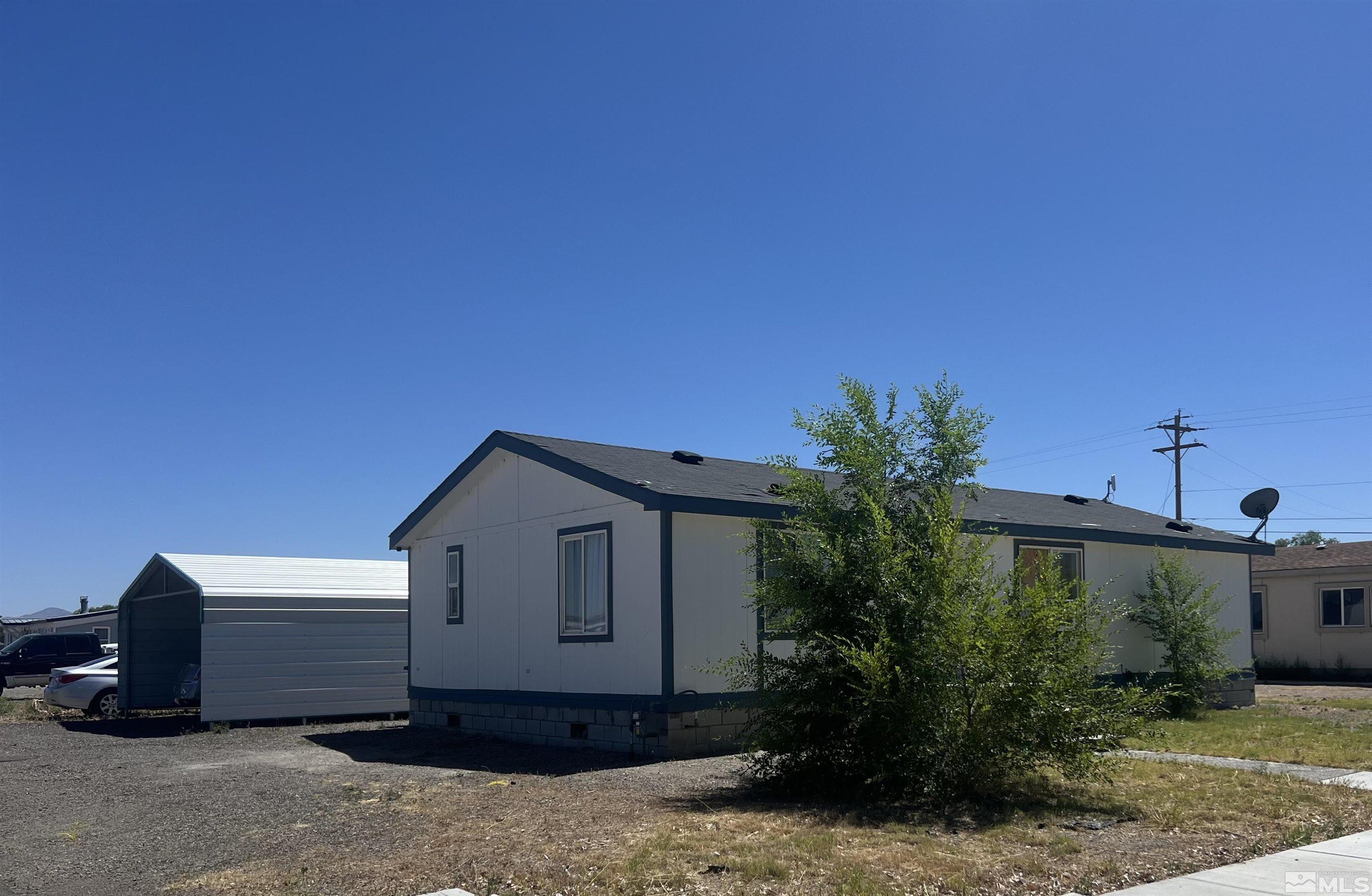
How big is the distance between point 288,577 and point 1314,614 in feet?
80.4

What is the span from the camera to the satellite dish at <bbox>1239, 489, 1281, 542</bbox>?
2467 cm

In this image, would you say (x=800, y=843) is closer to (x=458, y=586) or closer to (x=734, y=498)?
(x=734, y=498)

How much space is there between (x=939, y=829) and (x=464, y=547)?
34.2ft

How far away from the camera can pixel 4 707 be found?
74.1 feet

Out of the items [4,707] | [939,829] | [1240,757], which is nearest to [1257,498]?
[1240,757]

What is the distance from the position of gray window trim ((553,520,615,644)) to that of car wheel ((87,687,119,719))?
11.8m

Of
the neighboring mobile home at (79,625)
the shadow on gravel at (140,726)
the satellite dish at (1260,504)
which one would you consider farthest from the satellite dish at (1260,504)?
the neighboring mobile home at (79,625)

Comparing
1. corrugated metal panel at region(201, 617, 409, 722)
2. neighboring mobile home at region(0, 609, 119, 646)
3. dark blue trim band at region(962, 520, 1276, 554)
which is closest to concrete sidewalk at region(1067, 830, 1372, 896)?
dark blue trim band at region(962, 520, 1276, 554)

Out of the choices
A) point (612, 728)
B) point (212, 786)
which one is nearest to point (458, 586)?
point (612, 728)

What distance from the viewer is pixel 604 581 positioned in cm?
1409

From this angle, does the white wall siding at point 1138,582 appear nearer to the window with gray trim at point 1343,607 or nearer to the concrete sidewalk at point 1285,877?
the window with gray trim at point 1343,607

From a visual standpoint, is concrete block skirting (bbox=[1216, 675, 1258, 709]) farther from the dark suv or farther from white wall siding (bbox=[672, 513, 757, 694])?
the dark suv

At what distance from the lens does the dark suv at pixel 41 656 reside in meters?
29.6

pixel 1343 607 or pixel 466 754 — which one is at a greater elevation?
pixel 1343 607
